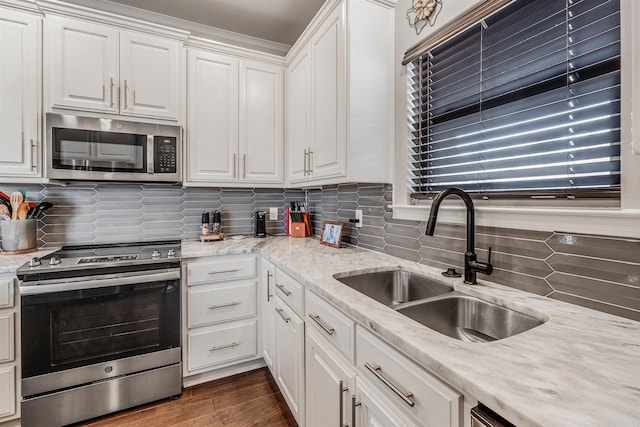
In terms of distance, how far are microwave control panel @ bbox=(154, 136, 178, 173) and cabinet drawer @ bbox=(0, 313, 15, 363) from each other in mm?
1111

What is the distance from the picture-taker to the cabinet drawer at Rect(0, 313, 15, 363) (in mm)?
1534

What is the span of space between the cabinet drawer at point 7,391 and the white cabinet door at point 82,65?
1.54m

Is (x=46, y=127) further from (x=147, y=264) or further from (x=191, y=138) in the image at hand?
(x=147, y=264)

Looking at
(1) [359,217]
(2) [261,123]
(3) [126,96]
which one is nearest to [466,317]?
(1) [359,217]

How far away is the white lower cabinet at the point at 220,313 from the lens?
1.93 m

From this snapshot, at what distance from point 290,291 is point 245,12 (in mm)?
2202

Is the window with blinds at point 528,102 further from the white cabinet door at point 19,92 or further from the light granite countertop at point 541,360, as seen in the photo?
the white cabinet door at point 19,92

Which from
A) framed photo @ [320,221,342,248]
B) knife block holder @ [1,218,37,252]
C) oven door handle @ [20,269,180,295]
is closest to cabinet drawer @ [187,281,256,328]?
oven door handle @ [20,269,180,295]

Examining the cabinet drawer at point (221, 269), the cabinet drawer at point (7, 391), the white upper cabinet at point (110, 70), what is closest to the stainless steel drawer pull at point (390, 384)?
the cabinet drawer at point (221, 269)

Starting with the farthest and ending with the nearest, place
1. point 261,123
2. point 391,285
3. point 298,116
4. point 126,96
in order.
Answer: point 261,123
point 298,116
point 126,96
point 391,285

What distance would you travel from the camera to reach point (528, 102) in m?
1.12

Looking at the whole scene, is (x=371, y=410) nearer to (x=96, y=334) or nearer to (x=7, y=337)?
(x=96, y=334)

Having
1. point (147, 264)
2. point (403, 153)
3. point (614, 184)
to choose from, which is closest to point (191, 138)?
point (147, 264)

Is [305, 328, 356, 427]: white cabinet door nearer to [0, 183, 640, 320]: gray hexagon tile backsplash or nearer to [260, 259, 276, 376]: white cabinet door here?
[260, 259, 276, 376]: white cabinet door
